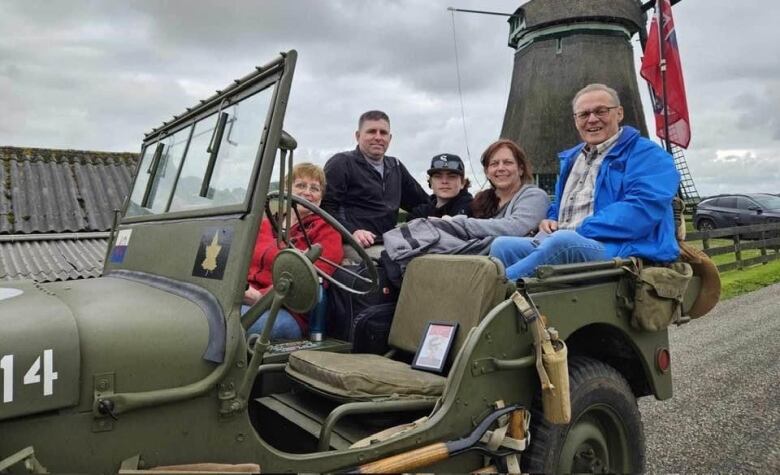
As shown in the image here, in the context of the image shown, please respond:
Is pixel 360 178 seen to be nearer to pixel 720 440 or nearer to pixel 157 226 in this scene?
pixel 157 226

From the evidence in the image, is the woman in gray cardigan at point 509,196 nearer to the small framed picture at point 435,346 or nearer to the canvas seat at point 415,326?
the canvas seat at point 415,326

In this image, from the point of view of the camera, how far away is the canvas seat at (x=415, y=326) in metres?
2.43

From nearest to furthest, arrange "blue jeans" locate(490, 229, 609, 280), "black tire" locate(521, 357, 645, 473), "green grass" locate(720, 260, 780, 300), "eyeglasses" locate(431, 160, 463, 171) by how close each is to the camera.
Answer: "black tire" locate(521, 357, 645, 473) → "blue jeans" locate(490, 229, 609, 280) → "eyeglasses" locate(431, 160, 463, 171) → "green grass" locate(720, 260, 780, 300)

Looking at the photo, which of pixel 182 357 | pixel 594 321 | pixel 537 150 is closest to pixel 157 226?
pixel 182 357

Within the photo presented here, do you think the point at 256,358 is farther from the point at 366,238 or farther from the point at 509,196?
the point at 509,196

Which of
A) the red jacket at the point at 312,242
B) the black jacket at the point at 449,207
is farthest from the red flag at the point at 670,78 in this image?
the red jacket at the point at 312,242

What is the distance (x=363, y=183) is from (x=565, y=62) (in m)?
16.7

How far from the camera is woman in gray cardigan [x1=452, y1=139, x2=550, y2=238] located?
3600 mm

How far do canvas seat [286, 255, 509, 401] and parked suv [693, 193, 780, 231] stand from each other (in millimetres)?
18870

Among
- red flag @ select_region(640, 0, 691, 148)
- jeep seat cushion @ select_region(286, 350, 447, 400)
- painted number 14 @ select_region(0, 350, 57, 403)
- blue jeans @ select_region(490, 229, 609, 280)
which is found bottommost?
jeep seat cushion @ select_region(286, 350, 447, 400)

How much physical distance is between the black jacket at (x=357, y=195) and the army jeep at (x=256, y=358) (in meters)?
1.12

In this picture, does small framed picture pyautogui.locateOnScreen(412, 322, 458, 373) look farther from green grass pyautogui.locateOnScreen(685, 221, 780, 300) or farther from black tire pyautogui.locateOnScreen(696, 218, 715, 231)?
black tire pyautogui.locateOnScreen(696, 218, 715, 231)

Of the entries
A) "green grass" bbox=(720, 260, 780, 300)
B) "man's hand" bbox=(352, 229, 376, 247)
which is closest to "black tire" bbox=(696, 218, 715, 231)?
"green grass" bbox=(720, 260, 780, 300)

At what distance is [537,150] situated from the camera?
18953mm
